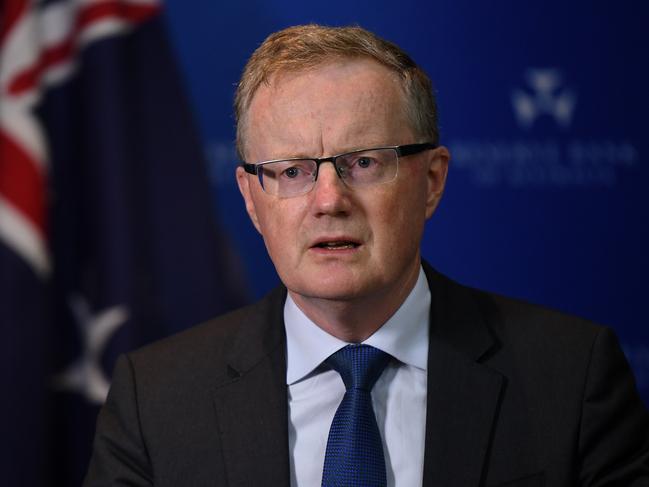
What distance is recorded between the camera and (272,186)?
1.93 meters

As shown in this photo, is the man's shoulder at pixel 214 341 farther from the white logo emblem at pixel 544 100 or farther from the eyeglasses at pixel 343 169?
the white logo emblem at pixel 544 100

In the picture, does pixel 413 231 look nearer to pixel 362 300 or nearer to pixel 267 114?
pixel 362 300

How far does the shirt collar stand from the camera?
1.97 metres

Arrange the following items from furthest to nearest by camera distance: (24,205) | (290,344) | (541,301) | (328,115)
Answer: (541,301), (24,205), (290,344), (328,115)

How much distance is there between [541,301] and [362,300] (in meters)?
1.51

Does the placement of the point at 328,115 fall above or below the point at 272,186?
above

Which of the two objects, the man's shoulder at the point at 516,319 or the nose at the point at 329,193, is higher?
the nose at the point at 329,193

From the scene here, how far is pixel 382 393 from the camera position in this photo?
194 centimetres

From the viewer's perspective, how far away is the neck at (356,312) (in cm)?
195

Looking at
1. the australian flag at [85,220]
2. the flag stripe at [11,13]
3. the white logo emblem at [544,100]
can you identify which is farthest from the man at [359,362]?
the flag stripe at [11,13]

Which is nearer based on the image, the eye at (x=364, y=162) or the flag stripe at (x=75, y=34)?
the eye at (x=364, y=162)

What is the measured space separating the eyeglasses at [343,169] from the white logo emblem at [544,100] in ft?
4.69

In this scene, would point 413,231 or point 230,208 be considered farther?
point 230,208

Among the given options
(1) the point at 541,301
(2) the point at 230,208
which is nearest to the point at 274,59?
(2) the point at 230,208
